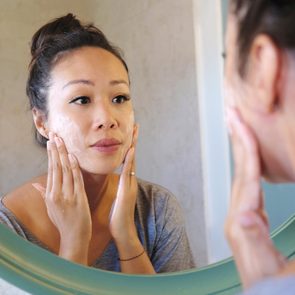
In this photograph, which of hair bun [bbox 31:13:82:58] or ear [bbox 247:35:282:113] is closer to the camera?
ear [bbox 247:35:282:113]

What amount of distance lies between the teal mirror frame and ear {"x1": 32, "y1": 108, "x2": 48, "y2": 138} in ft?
0.32

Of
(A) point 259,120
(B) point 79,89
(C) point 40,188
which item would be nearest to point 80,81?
(B) point 79,89

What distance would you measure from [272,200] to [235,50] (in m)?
0.29

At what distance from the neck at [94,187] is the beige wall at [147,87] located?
0.04 meters

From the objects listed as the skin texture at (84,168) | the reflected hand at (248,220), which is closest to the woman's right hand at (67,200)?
the skin texture at (84,168)

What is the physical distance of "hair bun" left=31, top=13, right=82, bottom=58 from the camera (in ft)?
1.58

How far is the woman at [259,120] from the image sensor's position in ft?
1.00

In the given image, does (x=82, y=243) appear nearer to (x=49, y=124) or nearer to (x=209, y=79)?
(x=49, y=124)

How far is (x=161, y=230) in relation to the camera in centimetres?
55

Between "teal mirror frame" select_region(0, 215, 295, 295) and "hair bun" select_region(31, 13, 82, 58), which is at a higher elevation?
"hair bun" select_region(31, 13, 82, 58)

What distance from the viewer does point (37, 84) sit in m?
0.48

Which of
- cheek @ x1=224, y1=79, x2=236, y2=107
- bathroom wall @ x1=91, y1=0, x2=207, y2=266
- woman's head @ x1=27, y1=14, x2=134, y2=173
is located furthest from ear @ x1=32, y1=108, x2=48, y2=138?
cheek @ x1=224, y1=79, x2=236, y2=107

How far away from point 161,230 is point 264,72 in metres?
0.27

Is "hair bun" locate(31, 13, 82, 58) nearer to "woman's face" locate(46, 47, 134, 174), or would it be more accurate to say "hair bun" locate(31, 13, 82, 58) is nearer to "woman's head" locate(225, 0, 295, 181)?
"woman's face" locate(46, 47, 134, 174)
